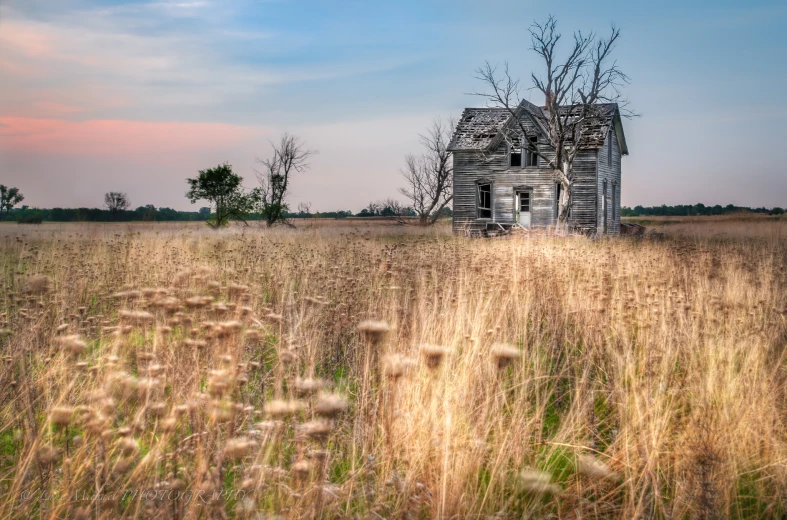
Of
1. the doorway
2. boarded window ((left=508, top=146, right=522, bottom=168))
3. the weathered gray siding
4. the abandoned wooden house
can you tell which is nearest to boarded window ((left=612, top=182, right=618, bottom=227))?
the weathered gray siding

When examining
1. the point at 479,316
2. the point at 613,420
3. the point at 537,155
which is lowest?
the point at 613,420

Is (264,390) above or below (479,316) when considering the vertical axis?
below

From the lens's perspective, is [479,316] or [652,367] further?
[479,316]

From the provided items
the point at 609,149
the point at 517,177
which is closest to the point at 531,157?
the point at 517,177

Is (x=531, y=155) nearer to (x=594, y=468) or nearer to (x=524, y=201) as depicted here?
(x=524, y=201)

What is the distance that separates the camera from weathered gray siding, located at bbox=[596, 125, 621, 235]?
25.8 meters

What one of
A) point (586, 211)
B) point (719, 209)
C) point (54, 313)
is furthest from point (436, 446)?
point (719, 209)

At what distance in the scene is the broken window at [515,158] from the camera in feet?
84.4

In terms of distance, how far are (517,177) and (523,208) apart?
1.55 m

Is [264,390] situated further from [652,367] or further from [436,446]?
[652,367]

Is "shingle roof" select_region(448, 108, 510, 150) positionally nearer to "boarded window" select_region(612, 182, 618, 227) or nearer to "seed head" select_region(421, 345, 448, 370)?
"boarded window" select_region(612, 182, 618, 227)

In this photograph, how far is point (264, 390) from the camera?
146 inches

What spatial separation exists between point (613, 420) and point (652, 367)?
1.66 ft

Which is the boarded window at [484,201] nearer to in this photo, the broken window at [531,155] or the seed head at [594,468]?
the broken window at [531,155]
